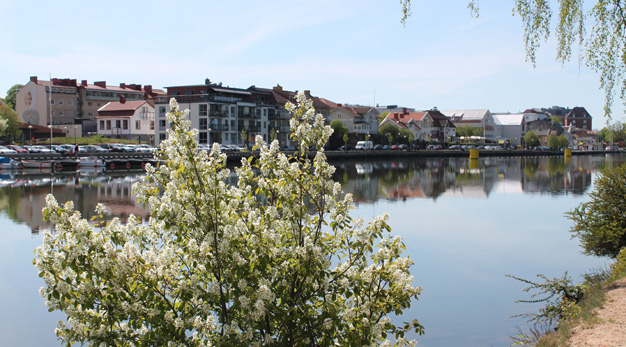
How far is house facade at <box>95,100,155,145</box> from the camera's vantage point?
98.8 meters

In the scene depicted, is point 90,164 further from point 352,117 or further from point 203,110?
point 352,117

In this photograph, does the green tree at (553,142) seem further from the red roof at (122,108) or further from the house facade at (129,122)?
the red roof at (122,108)

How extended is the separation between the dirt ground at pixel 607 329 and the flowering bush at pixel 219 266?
10.3 ft

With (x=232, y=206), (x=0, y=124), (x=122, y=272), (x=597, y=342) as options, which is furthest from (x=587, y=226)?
(x=0, y=124)

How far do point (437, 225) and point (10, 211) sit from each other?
71.4 feet

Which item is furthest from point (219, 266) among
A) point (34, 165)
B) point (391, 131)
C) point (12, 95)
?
point (12, 95)

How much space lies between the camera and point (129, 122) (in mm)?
99375

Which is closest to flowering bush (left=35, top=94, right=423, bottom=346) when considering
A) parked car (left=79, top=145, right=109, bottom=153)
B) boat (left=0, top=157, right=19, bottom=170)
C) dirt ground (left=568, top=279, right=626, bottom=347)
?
dirt ground (left=568, top=279, right=626, bottom=347)

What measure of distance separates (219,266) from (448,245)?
16.8 meters

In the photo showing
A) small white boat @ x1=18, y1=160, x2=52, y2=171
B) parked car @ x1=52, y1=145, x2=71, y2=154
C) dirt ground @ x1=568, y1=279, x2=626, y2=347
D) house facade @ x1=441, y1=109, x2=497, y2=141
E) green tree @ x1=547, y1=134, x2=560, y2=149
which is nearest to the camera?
dirt ground @ x1=568, y1=279, x2=626, y2=347

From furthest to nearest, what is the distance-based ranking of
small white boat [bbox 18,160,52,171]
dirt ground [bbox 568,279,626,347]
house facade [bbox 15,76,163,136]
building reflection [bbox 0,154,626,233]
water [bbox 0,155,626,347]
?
house facade [bbox 15,76,163,136], small white boat [bbox 18,160,52,171], building reflection [bbox 0,154,626,233], water [bbox 0,155,626,347], dirt ground [bbox 568,279,626,347]

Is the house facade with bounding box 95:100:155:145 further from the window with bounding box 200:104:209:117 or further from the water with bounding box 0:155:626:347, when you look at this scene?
the water with bounding box 0:155:626:347

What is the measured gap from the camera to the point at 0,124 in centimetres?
8212

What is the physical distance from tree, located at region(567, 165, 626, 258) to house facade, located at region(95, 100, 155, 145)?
89.3m
